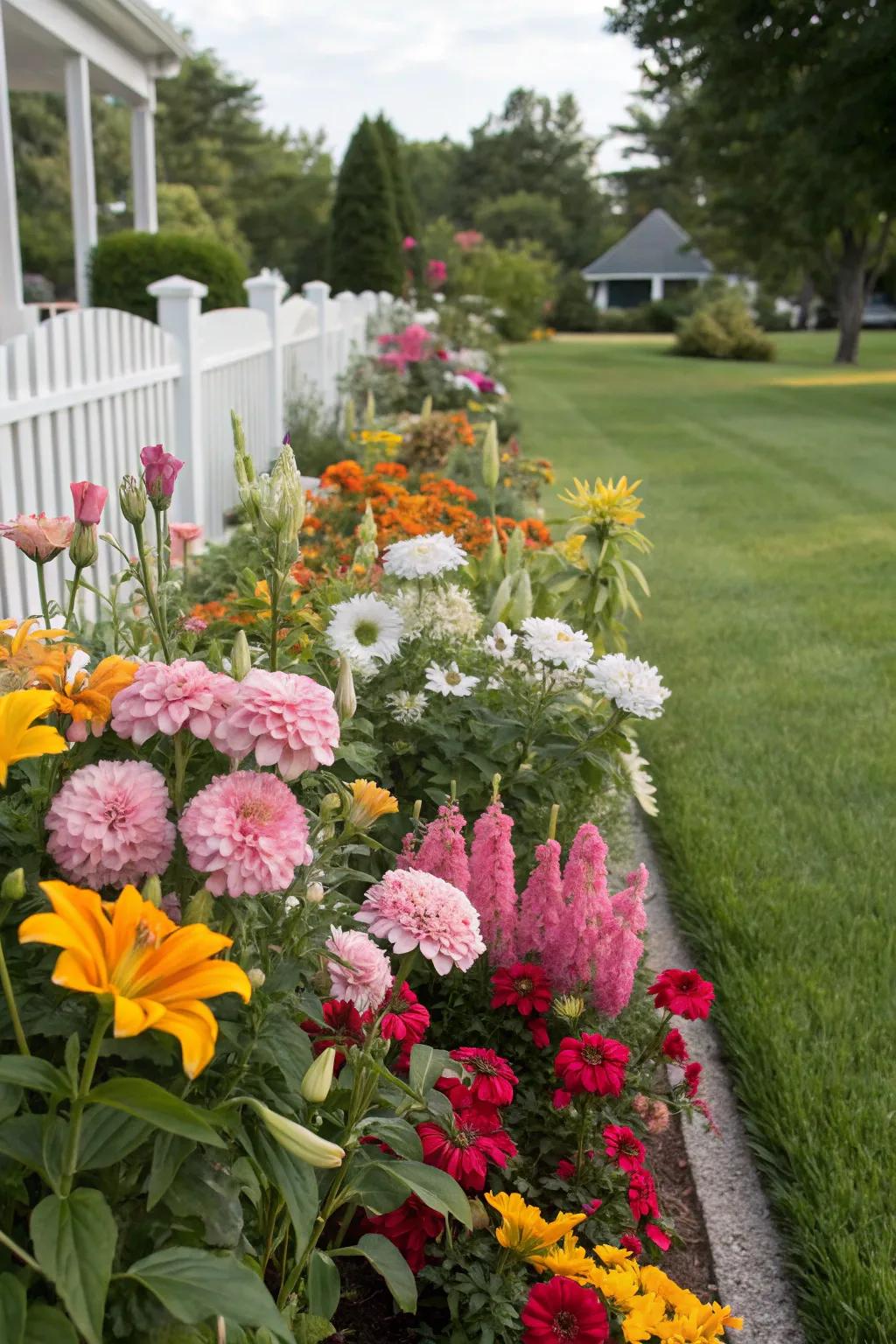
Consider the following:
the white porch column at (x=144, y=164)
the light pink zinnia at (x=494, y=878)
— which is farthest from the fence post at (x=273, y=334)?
the light pink zinnia at (x=494, y=878)

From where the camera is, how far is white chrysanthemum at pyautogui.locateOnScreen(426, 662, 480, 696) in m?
2.50

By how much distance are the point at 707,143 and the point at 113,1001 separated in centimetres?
2508

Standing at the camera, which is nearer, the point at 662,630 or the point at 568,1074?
the point at 568,1074

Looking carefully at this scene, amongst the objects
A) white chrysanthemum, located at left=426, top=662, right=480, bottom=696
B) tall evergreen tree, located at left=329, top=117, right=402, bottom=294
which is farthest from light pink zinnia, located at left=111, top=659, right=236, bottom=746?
tall evergreen tree, located at left=329, top=117, right=402, bottom=294

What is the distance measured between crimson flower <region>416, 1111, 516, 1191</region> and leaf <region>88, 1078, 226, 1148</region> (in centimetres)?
71

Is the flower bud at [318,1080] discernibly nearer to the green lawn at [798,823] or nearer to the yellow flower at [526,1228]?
the yellow flower at [526,1228]

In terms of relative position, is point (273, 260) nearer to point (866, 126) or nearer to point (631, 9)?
point (631, 9)

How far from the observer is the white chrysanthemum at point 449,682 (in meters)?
2.50

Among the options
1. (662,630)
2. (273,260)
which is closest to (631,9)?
(662,630)

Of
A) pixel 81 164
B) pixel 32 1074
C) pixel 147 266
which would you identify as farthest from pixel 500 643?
pixel 81 164

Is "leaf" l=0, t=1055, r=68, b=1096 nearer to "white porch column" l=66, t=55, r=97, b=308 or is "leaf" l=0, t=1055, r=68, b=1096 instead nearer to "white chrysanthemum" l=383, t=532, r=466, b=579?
"white chrysanthemum" l=383, t=532, r=466, b=579

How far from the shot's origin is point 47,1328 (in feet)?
3.61

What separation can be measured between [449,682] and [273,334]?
5723 millimetres

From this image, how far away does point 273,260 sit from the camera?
43594mm
